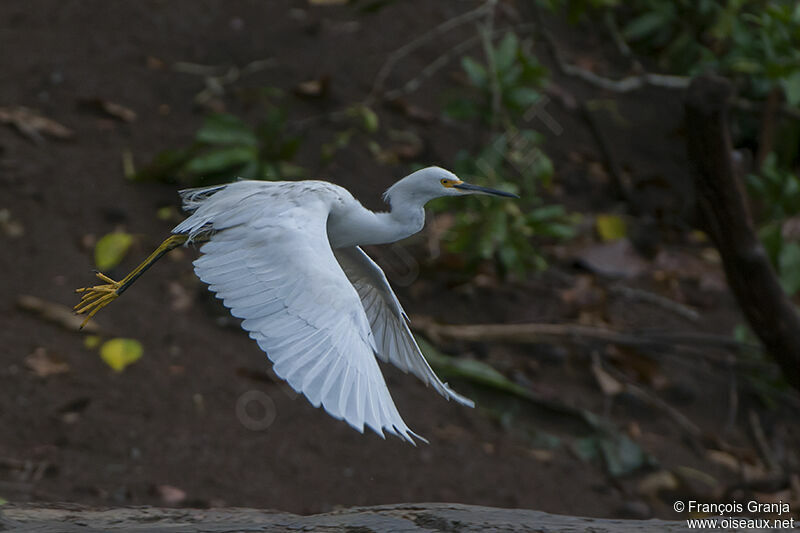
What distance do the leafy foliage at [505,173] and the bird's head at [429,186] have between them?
5.52ft

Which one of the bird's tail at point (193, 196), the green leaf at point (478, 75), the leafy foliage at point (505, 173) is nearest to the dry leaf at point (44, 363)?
the bird's tail at point (193, 196)

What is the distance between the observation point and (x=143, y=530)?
2824 mm

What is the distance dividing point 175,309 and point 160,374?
0.50m

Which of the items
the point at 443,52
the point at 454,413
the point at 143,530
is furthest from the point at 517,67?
the point at 143,530

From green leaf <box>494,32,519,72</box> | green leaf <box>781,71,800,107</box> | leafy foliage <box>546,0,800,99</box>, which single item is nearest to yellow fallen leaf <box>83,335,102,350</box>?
green leaf <box>494,32,519,72</box>

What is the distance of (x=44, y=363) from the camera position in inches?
178

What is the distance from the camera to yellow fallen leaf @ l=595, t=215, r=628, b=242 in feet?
20.7

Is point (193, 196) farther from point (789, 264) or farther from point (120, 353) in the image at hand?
point (789, 264)

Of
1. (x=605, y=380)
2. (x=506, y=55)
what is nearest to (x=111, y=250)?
(x=506, y=55)

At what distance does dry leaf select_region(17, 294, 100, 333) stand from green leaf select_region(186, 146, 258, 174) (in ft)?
3.37

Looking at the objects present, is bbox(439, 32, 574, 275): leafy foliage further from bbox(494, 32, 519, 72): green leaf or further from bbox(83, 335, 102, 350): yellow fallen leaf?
bbox(83, 335, 102, 350): yellow fallen leaf

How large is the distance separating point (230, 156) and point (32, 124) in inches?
57.3

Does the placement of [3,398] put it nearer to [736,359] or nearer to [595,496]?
[595,496]

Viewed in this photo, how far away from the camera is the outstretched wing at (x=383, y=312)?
3.42 meters
